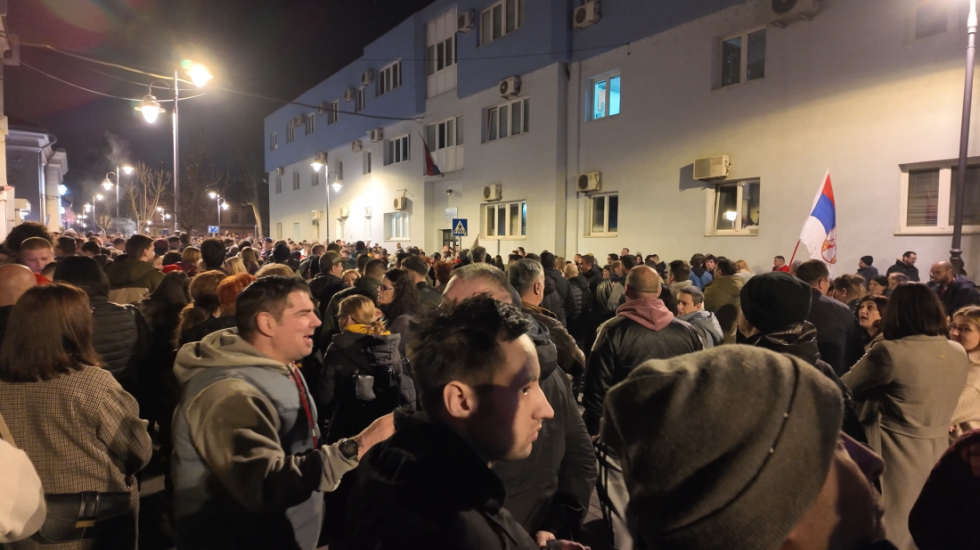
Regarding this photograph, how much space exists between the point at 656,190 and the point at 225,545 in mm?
14603

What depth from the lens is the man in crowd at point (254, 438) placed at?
2.20m

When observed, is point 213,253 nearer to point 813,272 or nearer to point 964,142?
point 813,272

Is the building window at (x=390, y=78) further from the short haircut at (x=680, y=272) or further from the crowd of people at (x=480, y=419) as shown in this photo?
the crowd of people at (x=480, y=419)

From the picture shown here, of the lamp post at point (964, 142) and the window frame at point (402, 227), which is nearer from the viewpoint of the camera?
the lamp post at point (964, 142)

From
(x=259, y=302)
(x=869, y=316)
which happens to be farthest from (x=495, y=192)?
(x=259, y=302)

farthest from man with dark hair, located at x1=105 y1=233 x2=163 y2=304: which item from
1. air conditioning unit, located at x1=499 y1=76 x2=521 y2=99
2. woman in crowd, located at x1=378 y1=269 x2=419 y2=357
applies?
air conditioning unit, located at x1=499 y1=76 x2=521 y2=99

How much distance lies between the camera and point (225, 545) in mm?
2406

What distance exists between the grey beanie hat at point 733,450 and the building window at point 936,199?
12.0 meters

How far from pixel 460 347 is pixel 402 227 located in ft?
87.3

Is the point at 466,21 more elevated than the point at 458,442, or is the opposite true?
the point at 466,21

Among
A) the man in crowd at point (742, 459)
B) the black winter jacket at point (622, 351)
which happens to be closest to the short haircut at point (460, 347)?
the man in crowd at point (742, 459)

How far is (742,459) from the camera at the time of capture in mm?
944

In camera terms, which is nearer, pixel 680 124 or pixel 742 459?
pixel 742 459

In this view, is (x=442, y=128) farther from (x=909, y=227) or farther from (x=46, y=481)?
(x=46, y=481)
